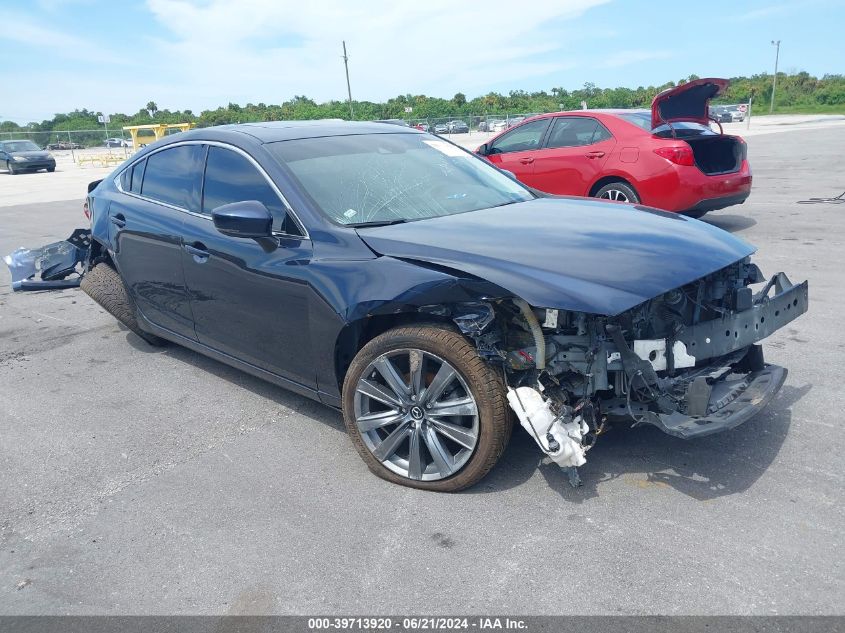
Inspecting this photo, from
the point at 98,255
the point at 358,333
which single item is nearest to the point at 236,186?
the point at 358,333

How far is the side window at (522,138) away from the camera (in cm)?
952

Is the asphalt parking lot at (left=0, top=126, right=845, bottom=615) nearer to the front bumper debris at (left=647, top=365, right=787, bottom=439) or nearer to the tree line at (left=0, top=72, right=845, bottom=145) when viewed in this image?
the front bumper debris at (left=647, top=365, right=787, bottom=439)

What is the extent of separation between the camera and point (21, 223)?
13.5 metres

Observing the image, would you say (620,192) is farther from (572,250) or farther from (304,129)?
(572,250)

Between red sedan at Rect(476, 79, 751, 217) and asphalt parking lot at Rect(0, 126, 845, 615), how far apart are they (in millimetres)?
3864

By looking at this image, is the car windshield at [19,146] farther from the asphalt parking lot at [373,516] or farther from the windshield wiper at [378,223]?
the windshield wiper at [378,223]

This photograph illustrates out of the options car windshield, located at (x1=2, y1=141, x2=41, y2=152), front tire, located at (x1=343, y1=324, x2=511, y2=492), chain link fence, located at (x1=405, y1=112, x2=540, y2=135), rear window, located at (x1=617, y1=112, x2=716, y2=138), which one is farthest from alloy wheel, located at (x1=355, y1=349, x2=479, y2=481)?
chain link fence, located at (x1=405, y1=112, x2=540, y2=135)

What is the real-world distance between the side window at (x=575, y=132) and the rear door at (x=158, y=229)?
5.73 metres

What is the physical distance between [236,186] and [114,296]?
185 cm

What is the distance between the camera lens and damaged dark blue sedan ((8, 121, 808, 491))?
9.79 feet

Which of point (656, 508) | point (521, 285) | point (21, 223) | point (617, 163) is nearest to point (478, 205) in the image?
point (521, 285)

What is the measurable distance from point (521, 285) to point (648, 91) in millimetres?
81766

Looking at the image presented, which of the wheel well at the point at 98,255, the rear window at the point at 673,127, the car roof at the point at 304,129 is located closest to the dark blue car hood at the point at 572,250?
the car roof at the point at 304,129

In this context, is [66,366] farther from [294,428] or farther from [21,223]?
[21,223]
